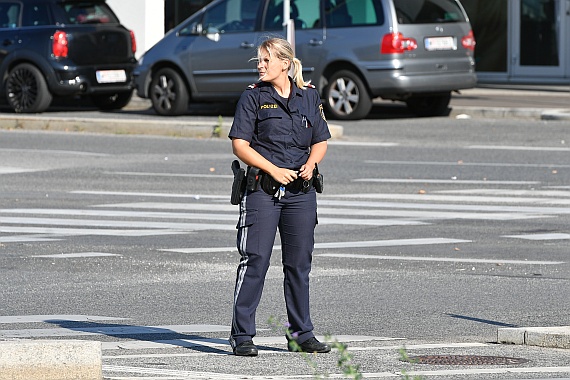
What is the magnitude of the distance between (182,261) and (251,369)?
4.07 meters

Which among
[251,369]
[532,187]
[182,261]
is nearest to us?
[251,369]

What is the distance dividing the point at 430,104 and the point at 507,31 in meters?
7.86

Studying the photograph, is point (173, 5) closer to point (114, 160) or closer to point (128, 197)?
point (114, 160)

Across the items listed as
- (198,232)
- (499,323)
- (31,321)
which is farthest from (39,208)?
(499,323)

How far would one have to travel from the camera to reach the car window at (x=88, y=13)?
2502 cm

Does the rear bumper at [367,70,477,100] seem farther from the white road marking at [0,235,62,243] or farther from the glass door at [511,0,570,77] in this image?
the white road marking at [0,235,62,243]

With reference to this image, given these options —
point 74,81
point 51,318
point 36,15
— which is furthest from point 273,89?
point 36,15

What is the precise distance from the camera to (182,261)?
36.3 feet

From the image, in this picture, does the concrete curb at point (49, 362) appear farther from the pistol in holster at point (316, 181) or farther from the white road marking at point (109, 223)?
the white road marking at point (109, 223)

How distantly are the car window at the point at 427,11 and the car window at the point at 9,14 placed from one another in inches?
253

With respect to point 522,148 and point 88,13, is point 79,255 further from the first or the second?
point 88,13

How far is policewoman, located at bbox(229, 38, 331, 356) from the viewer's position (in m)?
7.50

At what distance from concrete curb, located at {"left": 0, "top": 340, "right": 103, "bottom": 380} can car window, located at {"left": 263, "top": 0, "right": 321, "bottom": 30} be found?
16977mm

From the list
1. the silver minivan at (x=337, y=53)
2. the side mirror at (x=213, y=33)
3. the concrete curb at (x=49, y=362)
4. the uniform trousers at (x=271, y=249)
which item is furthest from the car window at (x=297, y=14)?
the concrete curb at (x=49, y=362)
